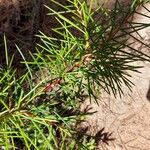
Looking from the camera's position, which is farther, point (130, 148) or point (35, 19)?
point (35, 19)

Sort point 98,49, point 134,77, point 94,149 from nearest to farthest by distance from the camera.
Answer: point 98,49, point 94,149, point 134,77

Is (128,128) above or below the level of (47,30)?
below

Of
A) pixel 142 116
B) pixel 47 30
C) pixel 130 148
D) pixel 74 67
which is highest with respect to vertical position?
pixel 74 67

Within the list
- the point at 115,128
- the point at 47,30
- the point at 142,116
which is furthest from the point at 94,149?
the point at 47,30

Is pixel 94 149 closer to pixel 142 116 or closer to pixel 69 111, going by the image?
pixel 69 111

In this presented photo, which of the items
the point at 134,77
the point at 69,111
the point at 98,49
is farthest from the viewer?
the point at 134,77

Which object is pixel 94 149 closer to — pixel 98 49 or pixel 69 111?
pixel 69 111

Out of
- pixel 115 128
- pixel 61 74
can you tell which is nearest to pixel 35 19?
pixel 115 128
